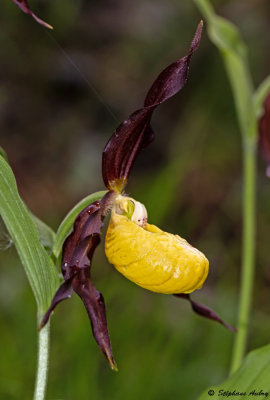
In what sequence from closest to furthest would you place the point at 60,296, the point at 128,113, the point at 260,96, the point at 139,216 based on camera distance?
1. the point at 60,296
2. the point at 139,216
3. the point at 260,96
4. the point at 128,113

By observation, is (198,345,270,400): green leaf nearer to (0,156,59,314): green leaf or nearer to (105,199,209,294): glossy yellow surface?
(105,199,209,294): glossy yellow surface

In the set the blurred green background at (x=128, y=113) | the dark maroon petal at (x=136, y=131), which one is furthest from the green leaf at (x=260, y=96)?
the dark maroon petal at (x=136, y=131)

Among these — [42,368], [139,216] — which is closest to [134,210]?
[139,216]

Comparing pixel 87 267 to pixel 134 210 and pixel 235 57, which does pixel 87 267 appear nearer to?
pixel 134 210

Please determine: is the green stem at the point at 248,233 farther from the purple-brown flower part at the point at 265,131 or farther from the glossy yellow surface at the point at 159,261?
the glossy yellow surface at the point at 159,261

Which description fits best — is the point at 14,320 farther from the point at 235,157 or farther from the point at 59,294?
the point at 235,157

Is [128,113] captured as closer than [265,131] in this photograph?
No

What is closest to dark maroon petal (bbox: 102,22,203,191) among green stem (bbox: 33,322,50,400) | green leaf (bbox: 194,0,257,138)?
green stem (bbox: 33,322,50,400)
